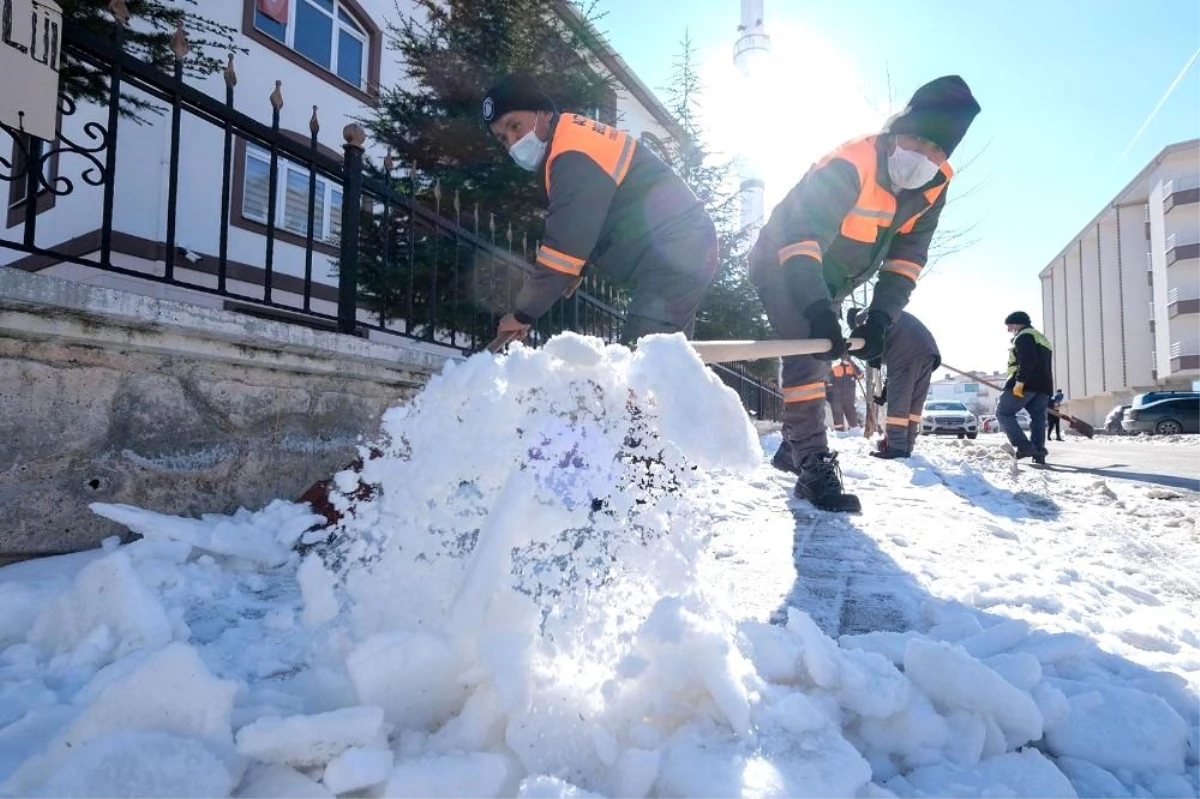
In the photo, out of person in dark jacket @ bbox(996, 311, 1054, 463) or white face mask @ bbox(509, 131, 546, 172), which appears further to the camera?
person in dark jacket @ bbox(996, 311, 1054, 463)

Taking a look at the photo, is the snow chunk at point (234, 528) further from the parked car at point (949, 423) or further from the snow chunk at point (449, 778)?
the parked car at point (949, 423)

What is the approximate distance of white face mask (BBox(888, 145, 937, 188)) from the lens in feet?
10.2

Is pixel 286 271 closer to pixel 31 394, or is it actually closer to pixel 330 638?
pixel 31 394

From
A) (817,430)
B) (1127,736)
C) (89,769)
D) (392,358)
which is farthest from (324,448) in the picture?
(1127,736)

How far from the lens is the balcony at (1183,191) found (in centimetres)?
3125

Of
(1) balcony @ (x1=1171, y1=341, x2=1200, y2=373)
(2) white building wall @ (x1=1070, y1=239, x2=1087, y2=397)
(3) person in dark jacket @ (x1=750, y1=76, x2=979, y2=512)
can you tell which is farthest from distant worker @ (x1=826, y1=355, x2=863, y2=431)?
(2) white building wall @ (x1=1070, y1=239, x2=1087, y2=397)

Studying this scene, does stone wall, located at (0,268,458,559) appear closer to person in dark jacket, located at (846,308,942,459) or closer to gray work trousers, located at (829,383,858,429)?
person in dark jacket, located at (846,308,942,459)

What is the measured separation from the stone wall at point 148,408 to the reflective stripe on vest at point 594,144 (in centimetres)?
117

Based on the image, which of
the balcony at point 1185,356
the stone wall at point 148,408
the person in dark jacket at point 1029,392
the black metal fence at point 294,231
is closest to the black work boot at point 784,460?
the black metal fence at point 294,231

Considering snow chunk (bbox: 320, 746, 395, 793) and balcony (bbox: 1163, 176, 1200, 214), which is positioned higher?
balcony (bbox: 1163, 176, 1200, 214)

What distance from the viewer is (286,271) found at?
8297mm

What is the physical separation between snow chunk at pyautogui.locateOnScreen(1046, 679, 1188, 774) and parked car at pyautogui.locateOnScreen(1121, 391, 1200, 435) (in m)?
27.7

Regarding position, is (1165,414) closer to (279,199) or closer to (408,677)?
(279,199)

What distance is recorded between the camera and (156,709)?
854mm
